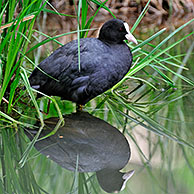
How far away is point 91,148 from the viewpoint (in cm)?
243

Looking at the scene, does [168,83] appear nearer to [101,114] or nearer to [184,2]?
[101,114]

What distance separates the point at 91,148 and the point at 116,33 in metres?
0.93

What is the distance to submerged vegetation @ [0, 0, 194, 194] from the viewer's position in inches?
80.7

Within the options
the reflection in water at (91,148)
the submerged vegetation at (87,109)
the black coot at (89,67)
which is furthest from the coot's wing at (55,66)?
the reflection in water at (91,148)

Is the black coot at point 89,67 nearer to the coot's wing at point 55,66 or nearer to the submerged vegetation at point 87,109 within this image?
the coot's wing at point 55,66

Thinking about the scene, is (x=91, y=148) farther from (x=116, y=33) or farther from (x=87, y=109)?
(x=116, y=33)

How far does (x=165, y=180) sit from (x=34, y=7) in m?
1.32

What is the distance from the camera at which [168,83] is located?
343 centimetres

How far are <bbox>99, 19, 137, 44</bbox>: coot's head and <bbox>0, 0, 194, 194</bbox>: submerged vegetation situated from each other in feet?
0.42

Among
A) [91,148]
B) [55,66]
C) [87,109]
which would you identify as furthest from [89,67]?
[91,148]

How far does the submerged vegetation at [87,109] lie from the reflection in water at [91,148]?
0.20 ft

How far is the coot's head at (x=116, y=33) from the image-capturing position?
117 inches

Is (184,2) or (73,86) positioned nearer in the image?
(73,86)

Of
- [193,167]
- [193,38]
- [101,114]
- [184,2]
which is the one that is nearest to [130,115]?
[101,114]
